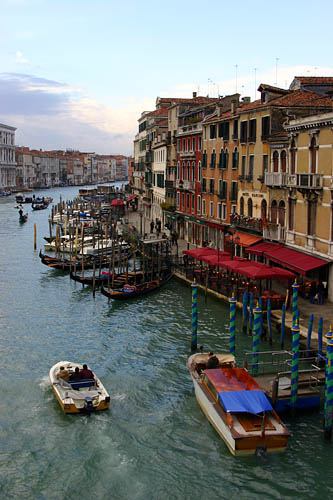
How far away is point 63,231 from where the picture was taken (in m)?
49.0

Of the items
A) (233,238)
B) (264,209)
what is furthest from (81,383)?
(233,238)

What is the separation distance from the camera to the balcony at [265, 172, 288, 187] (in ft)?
75.5

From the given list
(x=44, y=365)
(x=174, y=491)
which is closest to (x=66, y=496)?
(x=174, y=491)

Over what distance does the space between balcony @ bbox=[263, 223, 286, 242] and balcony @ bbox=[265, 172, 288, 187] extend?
165 centimetres

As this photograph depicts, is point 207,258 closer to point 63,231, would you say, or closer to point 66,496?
point 66,496

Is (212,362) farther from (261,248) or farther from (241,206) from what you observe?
(241,206)

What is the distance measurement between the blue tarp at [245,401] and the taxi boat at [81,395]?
9.86 feet

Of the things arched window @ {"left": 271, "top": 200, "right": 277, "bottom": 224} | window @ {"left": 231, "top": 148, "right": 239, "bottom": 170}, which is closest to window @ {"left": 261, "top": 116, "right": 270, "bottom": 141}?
arched window @ {"left": 271, "top": 200, "right": 277, "bottom": 224}

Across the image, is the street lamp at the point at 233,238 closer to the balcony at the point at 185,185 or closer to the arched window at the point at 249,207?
the arched window at the point at 249,207

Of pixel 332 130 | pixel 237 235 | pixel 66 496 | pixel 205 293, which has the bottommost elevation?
pixel 66 496

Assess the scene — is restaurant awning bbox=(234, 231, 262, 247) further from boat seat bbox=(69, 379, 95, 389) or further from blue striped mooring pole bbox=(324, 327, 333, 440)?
blue striped mooring pole bbox=(324, 327, 333, 440)

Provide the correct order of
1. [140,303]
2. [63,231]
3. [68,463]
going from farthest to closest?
[63,231]
[140,303]
[68,463]

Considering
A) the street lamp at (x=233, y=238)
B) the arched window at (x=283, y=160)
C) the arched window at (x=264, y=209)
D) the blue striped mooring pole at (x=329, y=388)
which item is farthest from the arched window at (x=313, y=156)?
the blue striped mooring pole at (x=329, y=388)

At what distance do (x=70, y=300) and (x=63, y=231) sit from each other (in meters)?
24.0
